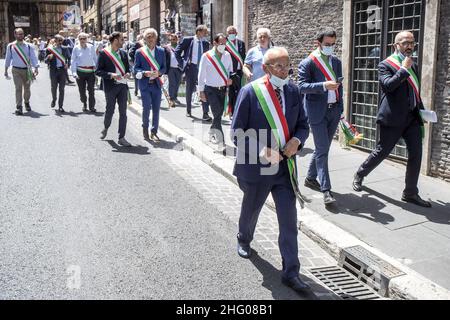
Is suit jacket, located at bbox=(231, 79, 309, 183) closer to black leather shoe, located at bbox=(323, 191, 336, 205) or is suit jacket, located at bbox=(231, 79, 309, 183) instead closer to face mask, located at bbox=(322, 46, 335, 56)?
black leather shoe, located at bbox=(323, 191, 336, 205)

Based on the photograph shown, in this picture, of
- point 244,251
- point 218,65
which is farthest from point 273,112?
point 218,65

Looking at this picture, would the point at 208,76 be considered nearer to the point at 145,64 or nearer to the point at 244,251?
the point at 145,64

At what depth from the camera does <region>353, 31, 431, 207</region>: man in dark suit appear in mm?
5805

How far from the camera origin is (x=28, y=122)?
11852 mm

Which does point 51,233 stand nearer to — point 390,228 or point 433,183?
point 390,228

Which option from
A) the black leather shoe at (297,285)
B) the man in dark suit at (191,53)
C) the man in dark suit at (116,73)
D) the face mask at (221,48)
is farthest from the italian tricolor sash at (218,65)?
the black leather shoe at (297,285)

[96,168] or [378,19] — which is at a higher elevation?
[378,19]

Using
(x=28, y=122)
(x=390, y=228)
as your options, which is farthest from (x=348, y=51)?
(x=28, y=122)

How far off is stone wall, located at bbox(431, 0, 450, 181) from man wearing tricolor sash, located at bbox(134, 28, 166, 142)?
488 centimetres

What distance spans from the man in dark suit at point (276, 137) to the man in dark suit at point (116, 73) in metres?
5.50

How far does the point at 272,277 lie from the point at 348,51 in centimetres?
573

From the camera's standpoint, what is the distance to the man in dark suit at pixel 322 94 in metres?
6.00

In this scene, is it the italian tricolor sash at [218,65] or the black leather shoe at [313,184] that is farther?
the italian tricolor sash at [218,65]

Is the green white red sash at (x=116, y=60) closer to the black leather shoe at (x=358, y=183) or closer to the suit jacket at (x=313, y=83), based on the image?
the suit jacket at (x=313, y=83)
